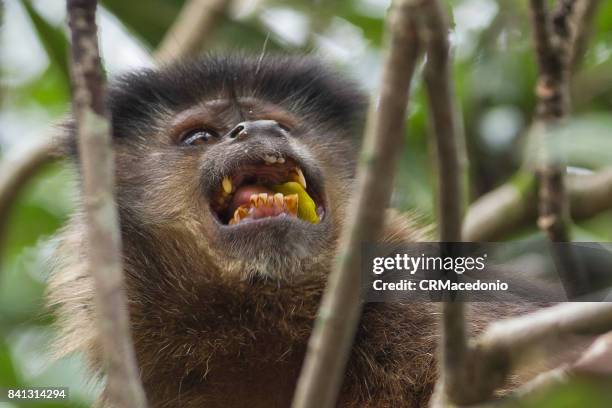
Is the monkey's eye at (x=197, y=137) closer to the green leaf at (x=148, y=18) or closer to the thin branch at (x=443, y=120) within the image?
the green leaf at (x=148, y=18)

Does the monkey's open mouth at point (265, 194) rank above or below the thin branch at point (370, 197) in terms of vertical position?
above

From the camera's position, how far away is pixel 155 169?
4914 mm

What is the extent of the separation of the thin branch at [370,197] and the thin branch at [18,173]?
4058mm

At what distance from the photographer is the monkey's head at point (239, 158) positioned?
4.38 metres

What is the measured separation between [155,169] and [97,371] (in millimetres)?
999

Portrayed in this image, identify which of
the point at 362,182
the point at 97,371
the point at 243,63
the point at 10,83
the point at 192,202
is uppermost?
the point at 10,83

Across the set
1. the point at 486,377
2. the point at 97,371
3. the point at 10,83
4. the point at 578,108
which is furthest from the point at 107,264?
the point at 10,83

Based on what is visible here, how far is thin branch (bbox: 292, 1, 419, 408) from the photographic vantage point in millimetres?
2109

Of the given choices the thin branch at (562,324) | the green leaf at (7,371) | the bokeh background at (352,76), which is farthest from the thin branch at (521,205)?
the thin branch at (562,324)

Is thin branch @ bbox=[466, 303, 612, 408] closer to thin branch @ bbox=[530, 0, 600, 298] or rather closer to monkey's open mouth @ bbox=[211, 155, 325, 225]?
thin branch @ bbox=[530, 0, 600, 298]

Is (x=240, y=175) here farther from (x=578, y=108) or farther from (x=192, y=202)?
(x=578, y=108)

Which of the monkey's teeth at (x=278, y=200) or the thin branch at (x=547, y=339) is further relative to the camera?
the monkey's teeth at (x=278, y=200)

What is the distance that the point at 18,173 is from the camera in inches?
238

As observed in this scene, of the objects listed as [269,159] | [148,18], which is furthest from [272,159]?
[148,18]
